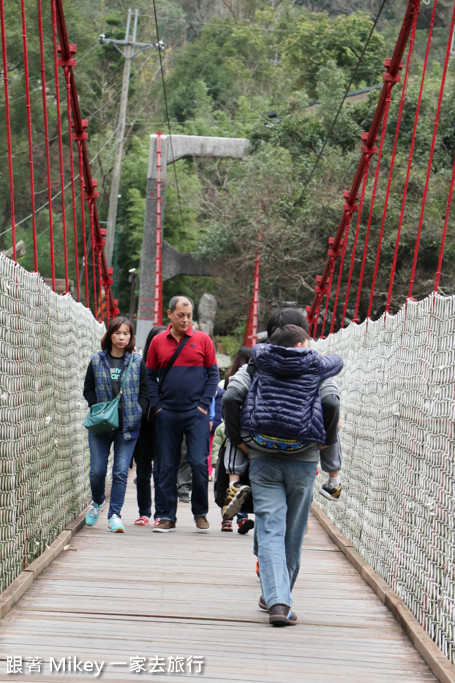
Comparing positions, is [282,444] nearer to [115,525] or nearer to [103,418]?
[103,418]

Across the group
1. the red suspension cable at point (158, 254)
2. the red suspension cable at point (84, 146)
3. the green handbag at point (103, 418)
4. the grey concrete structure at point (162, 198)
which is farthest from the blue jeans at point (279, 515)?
the grey concrete structure at point (162, 198)

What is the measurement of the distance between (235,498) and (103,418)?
2.15 meters

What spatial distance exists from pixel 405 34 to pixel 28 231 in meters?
25.1

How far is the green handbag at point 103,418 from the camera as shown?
616 cm

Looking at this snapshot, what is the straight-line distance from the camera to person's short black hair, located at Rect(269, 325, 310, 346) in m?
4.07

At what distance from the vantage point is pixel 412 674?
11.3ft

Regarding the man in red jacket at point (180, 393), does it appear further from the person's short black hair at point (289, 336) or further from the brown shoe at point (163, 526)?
the person's short black hair at point (289, 336)

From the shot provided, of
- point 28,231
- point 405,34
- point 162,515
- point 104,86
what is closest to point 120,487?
point 162,515

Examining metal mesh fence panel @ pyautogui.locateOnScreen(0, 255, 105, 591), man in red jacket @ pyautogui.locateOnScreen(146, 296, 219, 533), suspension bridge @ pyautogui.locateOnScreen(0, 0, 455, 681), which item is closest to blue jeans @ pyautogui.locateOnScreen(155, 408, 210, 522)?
man in red jacket @ pyautogui.locateOnScreen(146, 296, 219, 533)

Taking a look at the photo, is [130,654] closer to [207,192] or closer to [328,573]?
[328,573]

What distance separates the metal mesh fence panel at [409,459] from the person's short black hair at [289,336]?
1.77 ft

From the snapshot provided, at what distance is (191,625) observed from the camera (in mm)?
3979

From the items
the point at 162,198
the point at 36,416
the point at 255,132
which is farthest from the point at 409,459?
the point at 162,198

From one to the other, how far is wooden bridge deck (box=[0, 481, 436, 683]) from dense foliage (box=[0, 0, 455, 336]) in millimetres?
13516
